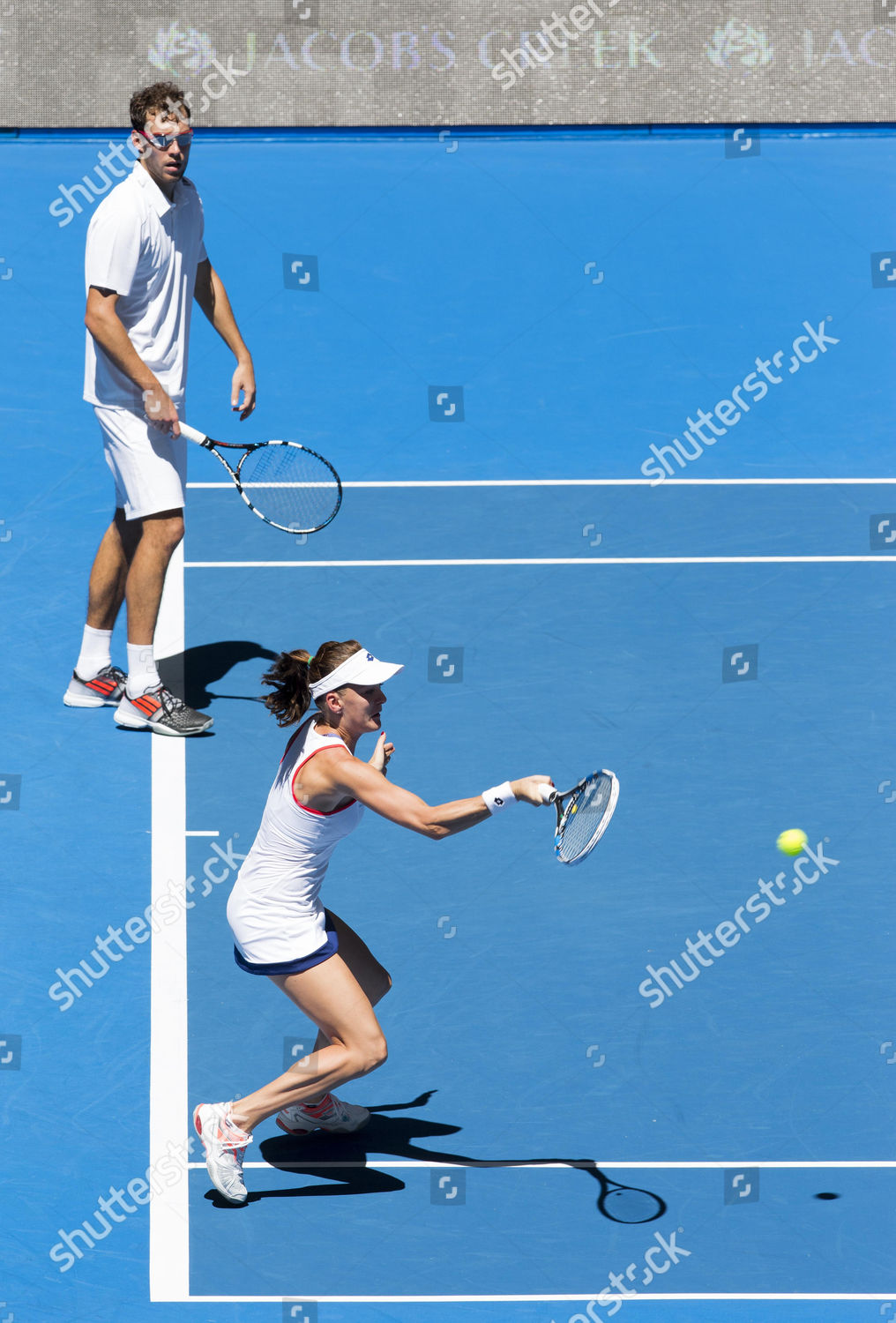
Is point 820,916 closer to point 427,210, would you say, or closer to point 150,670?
point 150,670

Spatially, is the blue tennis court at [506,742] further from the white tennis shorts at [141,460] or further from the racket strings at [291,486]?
the white tennis shorts at [141,460]

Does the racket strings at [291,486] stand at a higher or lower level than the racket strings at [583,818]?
higher

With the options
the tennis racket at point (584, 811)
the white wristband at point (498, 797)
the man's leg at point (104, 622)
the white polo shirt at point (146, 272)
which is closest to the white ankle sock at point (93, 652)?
the man's leg at point (104, 622)

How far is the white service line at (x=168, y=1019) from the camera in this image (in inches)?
250

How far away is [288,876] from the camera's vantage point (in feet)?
20.8

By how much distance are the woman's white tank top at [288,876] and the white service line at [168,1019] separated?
2.94 ft

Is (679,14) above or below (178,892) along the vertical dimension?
above

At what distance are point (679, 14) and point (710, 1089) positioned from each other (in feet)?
28.3

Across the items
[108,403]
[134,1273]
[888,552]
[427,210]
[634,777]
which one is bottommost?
[134,1273]

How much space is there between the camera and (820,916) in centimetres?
793

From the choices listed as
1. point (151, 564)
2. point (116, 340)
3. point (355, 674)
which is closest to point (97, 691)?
point (151, 564)

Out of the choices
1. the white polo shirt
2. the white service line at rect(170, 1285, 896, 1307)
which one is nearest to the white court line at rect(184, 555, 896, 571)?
the white polo shirt

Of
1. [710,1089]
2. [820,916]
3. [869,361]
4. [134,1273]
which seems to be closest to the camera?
[134,1273]

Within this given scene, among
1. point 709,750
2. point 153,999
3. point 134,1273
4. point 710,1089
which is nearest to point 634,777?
point 709,750
